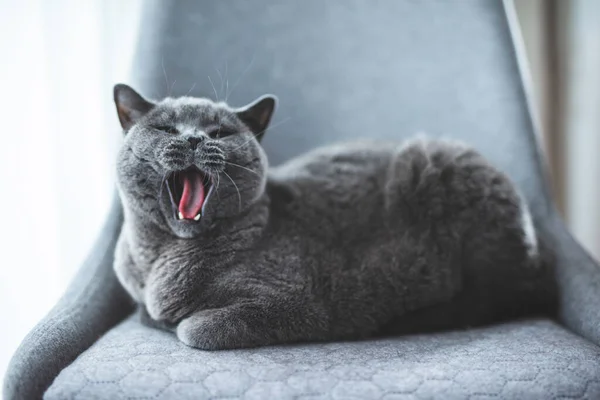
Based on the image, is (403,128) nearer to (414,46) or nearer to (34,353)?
(414,46)

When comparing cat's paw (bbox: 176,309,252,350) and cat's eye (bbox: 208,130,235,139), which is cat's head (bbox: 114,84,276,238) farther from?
cat's paw (bbox: 176,309,252,350)

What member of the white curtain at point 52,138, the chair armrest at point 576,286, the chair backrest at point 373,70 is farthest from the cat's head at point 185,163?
the chair armrest at point 576,286

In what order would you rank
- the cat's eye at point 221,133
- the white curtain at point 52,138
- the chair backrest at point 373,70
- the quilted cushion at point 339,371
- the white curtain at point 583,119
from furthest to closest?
1. the white curtain at point 583,119
2. the chair backrest at point 373,70
3. the white curtain at point 52,138
4. the cat's eye at point 221,133
5. the quilted cushion at point 339,371

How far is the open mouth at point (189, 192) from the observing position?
41.4 inches

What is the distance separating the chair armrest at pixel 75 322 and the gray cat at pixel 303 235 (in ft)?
0.17

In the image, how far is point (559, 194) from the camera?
2.15 meters

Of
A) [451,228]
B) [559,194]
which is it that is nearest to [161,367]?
[451,228]

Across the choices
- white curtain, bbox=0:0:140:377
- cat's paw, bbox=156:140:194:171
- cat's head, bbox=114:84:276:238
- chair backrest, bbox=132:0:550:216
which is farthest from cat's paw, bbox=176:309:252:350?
chair backrest, bbox=132:0:550:216

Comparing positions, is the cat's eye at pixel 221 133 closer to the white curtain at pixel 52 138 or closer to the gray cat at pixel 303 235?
the gray cat at pixel 303 235

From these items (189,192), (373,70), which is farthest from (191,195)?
(373,70)

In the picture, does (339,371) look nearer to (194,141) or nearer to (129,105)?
(194,141)

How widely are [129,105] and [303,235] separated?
440 millimetres

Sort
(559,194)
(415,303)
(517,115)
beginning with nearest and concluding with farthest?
1. (415,303)
2. (517,115)
3. (559,194)

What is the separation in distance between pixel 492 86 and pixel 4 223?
1246 millimetres
